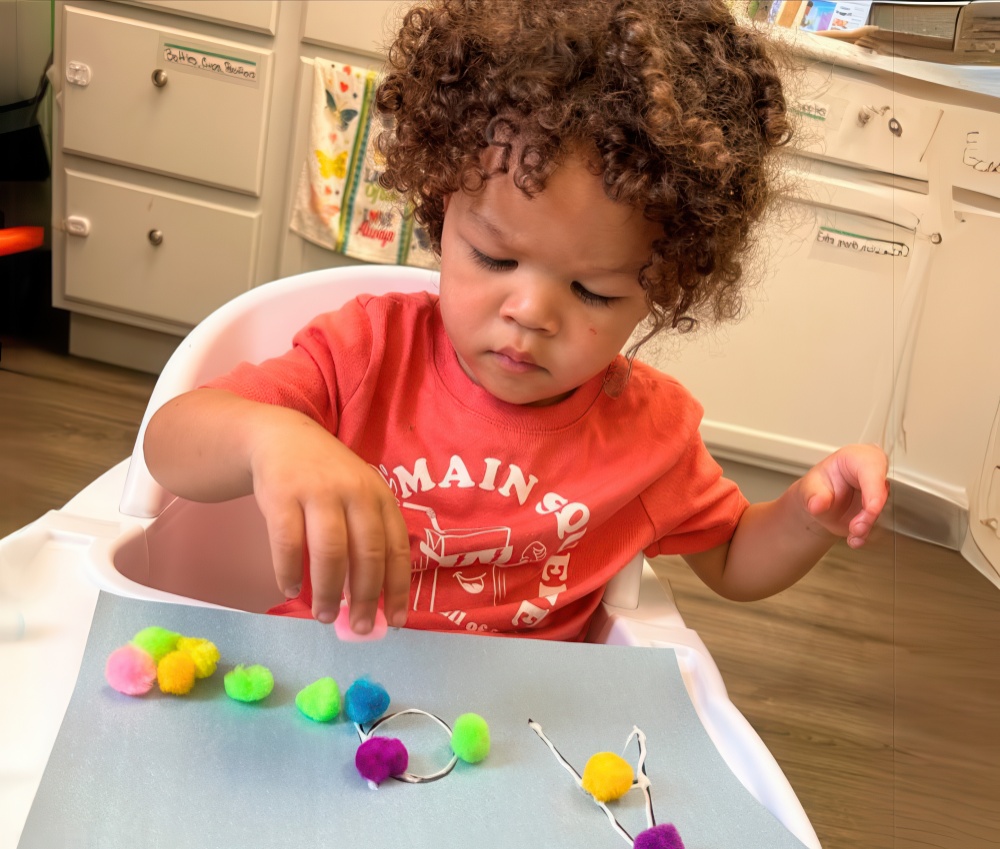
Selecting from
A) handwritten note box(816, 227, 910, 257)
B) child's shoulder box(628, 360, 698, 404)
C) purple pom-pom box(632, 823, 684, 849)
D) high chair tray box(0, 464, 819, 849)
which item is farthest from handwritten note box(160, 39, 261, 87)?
purple pom-pom box(632, 823, 684, 849)

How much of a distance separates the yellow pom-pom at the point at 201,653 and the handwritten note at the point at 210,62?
4.80 ft

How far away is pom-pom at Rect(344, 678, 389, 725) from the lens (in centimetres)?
43

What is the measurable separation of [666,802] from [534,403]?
318 mm

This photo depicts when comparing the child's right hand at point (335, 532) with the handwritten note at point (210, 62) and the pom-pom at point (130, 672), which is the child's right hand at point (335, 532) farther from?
the handwritten note at point (210, 62)

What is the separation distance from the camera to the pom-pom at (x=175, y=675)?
42 centimetres

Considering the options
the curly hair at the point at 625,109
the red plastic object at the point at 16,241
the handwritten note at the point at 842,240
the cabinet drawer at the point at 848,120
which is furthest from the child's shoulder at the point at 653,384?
the handwritten note at the point at 842,240

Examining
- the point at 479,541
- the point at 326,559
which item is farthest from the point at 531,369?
the point at 326,559

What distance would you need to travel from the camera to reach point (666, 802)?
431 mm

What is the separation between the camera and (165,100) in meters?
1.74

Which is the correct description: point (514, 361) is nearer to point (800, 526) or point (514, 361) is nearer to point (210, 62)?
point (800, 526)

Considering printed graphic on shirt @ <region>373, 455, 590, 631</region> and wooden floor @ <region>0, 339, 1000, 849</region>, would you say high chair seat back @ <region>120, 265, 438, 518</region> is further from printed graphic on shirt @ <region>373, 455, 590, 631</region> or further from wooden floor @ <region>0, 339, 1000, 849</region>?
wooden floor @ <region>0, 339, 1000, 849</region>

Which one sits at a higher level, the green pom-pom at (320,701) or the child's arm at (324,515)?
the child's arm at (324,515)

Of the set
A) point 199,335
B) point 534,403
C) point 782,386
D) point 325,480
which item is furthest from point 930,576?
point 782,386

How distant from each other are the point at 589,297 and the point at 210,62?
138 cm
